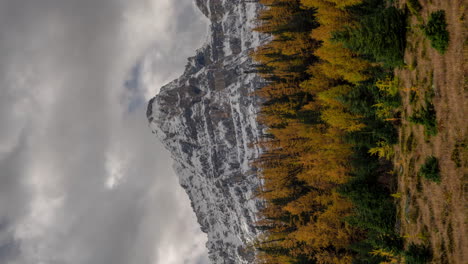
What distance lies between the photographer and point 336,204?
4316 cm

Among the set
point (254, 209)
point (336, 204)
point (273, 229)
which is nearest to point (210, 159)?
point (254, 209)

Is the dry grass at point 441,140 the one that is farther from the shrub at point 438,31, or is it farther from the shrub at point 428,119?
the shrub at point 428,119

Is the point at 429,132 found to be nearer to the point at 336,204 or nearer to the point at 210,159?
the point at 336,204

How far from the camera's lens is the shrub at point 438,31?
17.9m

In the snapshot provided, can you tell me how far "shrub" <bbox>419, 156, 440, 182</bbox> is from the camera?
19.8 metres

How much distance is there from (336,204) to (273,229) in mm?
25770

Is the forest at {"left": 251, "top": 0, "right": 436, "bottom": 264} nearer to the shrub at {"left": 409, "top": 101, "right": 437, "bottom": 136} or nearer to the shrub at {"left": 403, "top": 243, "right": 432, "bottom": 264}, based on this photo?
the shrub at {"left": 403, "top": 243, "right": 432, "bottom": 264}

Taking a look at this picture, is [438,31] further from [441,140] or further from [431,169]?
[431,169]

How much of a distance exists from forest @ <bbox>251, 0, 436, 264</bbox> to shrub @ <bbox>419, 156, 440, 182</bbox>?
527 cm

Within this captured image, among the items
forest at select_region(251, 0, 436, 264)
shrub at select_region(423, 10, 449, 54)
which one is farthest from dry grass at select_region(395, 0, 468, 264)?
forest at select_region(251, 0, 436, 264)

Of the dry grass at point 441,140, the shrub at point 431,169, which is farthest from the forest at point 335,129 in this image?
the shrub at point 431,169

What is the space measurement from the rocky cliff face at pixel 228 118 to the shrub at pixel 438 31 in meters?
106

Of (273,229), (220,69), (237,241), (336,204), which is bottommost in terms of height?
(237,241)

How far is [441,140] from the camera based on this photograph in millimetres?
19562
